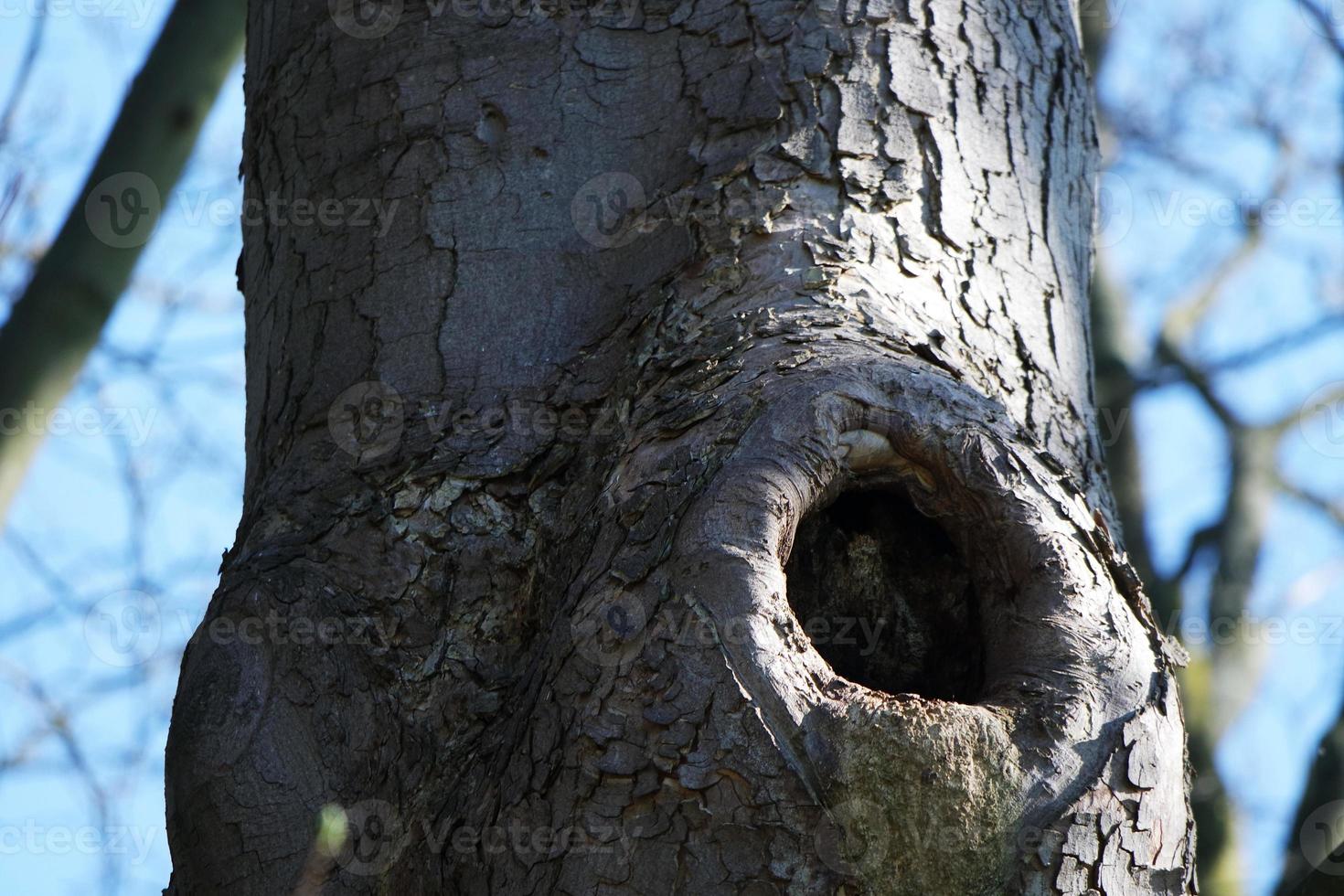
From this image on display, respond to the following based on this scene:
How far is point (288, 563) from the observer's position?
1.51 m

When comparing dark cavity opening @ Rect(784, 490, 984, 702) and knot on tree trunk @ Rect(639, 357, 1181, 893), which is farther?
dark cavity opening @ Rect(784, 490, 984, 702)

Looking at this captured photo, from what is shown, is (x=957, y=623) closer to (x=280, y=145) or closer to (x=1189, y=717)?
(x=280, y=145)

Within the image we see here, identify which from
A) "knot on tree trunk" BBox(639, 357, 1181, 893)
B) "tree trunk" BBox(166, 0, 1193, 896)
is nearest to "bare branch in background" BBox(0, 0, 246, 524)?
"tree trunk" BBox(166, 0, 1193, 896)

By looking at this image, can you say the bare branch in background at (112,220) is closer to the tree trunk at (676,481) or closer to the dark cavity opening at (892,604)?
the tree trunk at (676,481)

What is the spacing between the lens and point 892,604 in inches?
57.3

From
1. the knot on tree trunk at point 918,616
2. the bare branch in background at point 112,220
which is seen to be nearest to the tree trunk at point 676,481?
the knot on tree trunk at point 918,616

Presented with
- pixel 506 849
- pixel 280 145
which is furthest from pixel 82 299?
pixel 506 849

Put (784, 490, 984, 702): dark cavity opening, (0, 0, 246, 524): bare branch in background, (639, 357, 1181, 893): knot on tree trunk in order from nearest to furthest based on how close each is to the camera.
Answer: (639, 357, 1181, 893): knot on tree trunk
(784, 490, 984, 702): dark cavity opening
(0, 0, 246, 524): bare branch in background

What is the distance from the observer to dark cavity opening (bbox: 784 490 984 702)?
57.1 inches

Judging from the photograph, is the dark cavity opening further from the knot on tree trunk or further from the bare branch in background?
the bare branch in background

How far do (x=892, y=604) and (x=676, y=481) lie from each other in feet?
1.08

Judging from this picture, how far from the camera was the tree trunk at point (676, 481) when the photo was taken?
1.21 m

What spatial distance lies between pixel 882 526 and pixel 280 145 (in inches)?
45.3

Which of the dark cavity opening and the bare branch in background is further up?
the bare branch in background
